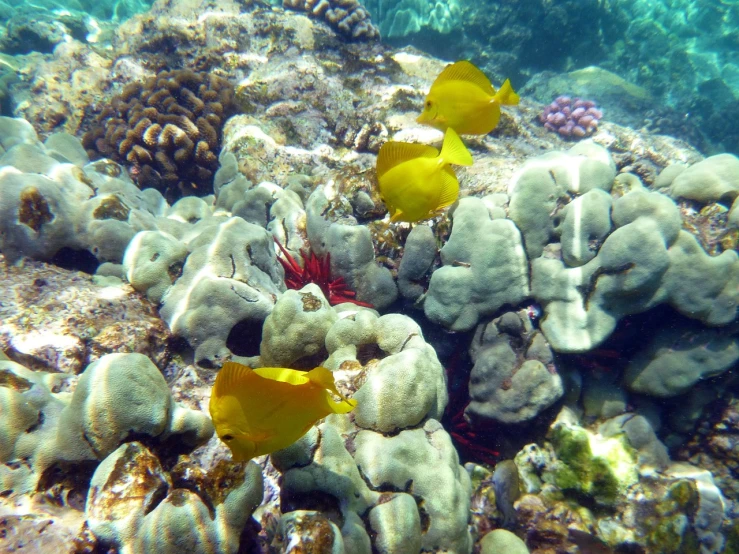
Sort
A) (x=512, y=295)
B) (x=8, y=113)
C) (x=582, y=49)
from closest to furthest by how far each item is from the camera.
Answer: (x=512, y=295) → (x=8, y=113) → (x=582, y=49)

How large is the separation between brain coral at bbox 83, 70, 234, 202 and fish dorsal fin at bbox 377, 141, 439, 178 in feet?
12.3

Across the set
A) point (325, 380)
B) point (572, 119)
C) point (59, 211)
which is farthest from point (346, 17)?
point (325, 380)

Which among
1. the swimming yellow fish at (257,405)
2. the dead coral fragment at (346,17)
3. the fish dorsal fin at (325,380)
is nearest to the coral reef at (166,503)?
the swimming yellow fish at (257,405)

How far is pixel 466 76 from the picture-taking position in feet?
9.22

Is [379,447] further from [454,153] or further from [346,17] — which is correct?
[346,17]

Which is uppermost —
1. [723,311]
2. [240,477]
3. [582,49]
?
[582,49]

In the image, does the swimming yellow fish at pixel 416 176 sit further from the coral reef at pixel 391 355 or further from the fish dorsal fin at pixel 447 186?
the coral reef at pixel 391 355

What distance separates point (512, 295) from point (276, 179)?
121 inches

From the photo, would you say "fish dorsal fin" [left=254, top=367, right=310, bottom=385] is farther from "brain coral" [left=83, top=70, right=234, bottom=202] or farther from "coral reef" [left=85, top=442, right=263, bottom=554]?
"brain coral" [left=83, top=70, right=234, bottom=202]

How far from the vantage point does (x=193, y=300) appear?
3.01 m

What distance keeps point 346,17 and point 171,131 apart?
394cm

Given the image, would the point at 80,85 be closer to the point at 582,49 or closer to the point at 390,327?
the point at 390,327

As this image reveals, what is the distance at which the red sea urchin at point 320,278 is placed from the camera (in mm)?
3605

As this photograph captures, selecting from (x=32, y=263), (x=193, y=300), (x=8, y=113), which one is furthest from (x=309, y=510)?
(x=8, y=113)
